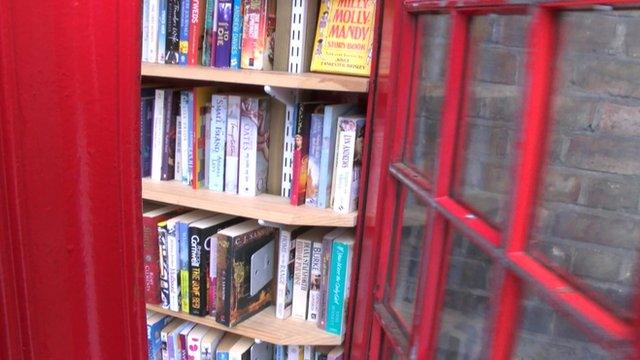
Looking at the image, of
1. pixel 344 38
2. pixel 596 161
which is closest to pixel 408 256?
pixel 596 161

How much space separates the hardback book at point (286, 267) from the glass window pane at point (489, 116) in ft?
2.09

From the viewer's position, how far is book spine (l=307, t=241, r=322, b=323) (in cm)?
126

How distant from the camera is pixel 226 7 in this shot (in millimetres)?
1217

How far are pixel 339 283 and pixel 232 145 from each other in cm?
41

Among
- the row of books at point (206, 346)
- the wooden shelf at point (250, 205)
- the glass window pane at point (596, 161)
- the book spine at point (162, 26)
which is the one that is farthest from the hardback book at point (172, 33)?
the glass window pane at point (596, 161)

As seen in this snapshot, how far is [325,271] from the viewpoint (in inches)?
49.3

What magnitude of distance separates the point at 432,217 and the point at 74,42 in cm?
49

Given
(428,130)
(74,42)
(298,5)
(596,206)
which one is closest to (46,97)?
(74,42)

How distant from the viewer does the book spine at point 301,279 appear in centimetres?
127

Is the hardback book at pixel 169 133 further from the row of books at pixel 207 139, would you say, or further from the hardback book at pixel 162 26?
the hardback book at pixel 162 26

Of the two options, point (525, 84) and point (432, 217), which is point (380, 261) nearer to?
point (432, 217)

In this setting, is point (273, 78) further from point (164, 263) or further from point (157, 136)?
point (164, 263)

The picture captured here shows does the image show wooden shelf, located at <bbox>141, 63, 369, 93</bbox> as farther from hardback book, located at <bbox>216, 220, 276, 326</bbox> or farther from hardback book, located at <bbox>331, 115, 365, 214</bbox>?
hardback book, located at <bbox>216, 220, 276, 326</bbox>

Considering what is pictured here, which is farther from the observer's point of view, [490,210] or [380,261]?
[380,261]
